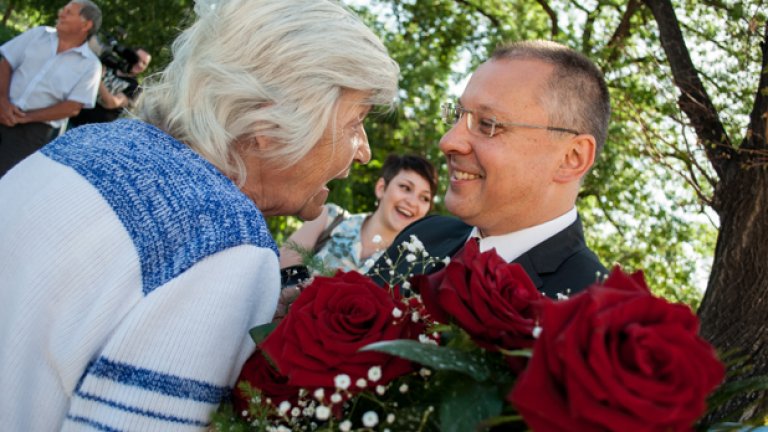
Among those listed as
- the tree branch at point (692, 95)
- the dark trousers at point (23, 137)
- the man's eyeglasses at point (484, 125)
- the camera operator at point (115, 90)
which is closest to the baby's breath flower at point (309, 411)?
Result: the man's eyeglasses at point (484, 125)

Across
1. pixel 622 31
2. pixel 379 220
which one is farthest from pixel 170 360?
pixel 622 31

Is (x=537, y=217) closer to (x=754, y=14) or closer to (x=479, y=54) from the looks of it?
(x=754, y=14)

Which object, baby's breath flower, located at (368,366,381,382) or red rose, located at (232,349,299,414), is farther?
red rose, located at (232,349,299,414)

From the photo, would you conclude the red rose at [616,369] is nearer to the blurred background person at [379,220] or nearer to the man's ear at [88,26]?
the blurred background person at [379,220]

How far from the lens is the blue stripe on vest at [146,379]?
201 centimetres

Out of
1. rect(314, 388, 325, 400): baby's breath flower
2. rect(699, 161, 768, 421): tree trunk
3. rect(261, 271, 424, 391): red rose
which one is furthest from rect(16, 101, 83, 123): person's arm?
rect(314, 388, 325, 400): baby's breath flower

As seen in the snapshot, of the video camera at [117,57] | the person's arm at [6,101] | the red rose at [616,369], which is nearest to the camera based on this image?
the red rose at [616,369]

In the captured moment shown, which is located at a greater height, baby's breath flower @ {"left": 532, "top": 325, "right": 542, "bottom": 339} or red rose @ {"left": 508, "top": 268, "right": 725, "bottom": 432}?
red rose @ {"left": 508, "top": 268, "right": 725, "bottom": 432}

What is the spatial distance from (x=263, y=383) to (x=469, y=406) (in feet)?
1.90

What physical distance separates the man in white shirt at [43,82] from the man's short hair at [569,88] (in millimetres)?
5478

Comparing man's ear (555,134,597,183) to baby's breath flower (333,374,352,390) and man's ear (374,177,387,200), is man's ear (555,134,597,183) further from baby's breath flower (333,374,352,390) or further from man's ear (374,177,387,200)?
man's ear (374,177,387,200)

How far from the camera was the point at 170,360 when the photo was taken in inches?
80.0

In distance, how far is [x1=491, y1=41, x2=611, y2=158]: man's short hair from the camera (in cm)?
304

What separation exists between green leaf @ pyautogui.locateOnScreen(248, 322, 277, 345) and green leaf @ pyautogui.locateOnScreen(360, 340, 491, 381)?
0.49 m
